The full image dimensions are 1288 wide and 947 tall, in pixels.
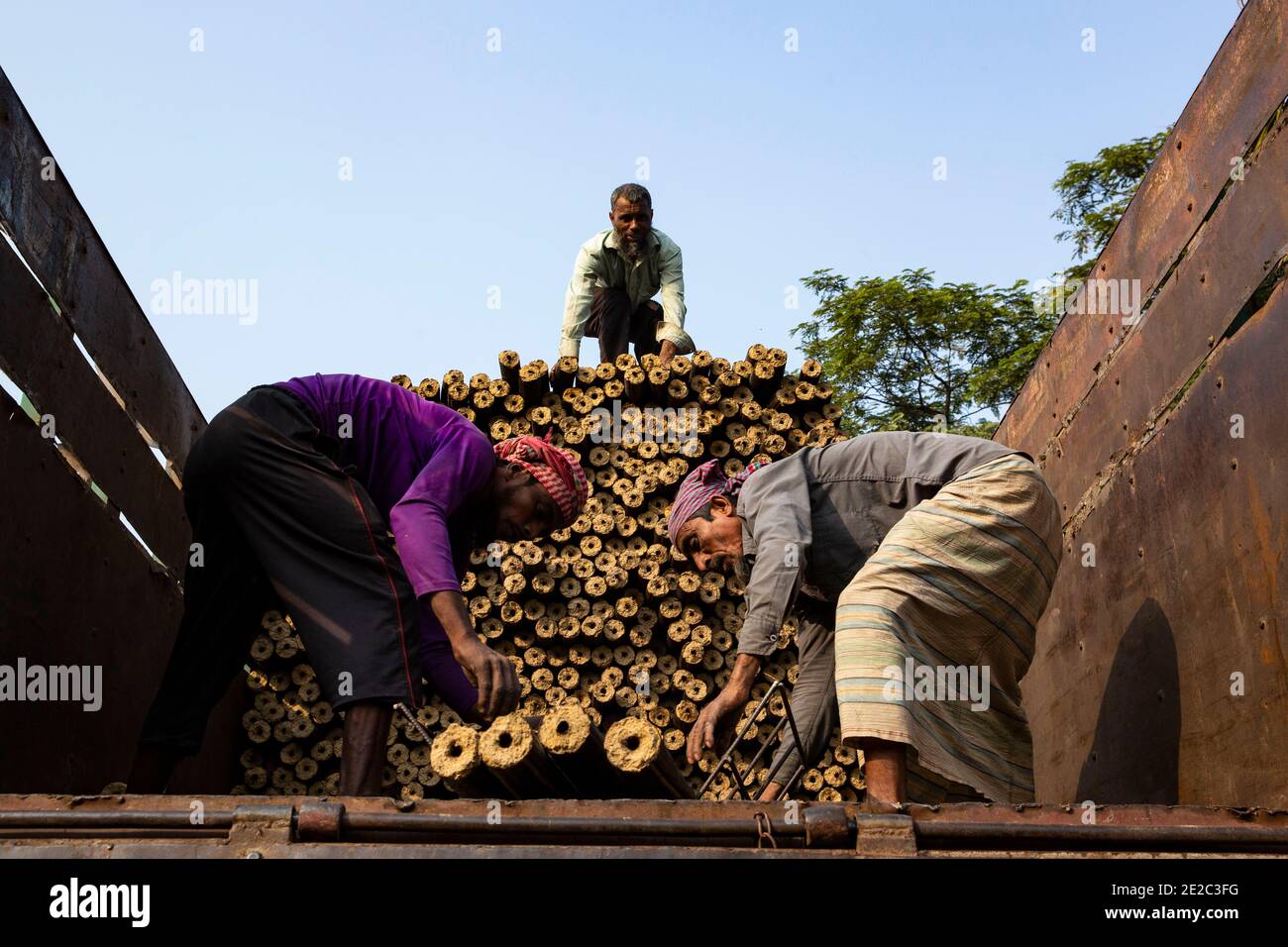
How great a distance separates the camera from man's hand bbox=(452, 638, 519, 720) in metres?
3.29

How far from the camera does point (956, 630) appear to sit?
12.0ft

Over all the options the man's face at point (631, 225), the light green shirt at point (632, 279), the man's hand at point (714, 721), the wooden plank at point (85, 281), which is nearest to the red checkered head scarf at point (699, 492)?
the man's hand at point (714, 721)

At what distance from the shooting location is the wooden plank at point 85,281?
3691mm

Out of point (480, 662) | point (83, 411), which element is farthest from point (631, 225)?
point (480, 662)

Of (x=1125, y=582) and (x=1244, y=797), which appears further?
(x=1125, y=582)

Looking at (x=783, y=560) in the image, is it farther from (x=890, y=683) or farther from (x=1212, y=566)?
(x=1212, y=566)

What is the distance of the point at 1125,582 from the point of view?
4344 millimetres

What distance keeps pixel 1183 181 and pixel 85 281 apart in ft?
11.0

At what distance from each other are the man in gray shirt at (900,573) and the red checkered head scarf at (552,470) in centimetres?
55

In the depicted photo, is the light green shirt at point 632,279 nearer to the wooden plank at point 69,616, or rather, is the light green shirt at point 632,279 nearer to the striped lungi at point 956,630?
the wooden plank at point 69,616

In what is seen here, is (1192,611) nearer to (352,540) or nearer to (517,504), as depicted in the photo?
(517,504)
